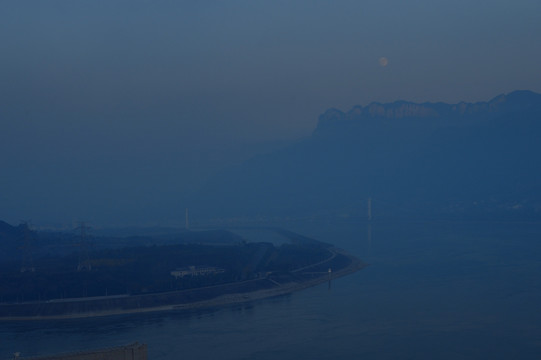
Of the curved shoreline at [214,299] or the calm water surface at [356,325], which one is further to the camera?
the curved shoreline at [214,299]

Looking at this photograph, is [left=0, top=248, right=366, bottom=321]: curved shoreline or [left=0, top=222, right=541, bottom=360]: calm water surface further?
[left=0, top=248, right=366, bottom=321]: curved shoreline

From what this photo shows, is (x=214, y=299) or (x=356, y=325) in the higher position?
(x=214, y=299)

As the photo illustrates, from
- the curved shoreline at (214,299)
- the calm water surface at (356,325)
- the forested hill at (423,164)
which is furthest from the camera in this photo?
the forested hill at (423,164)

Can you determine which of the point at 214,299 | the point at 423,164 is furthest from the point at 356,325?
the point at 423,164

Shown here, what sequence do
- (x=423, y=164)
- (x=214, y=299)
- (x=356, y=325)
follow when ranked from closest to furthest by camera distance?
1. (x=356, y=325)
2. (x=214, y=299)
3. (x=423, y=164)

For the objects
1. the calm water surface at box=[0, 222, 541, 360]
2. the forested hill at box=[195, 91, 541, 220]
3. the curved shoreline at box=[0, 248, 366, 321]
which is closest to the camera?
the calm water surface at box=[0, 222, 541, 360]

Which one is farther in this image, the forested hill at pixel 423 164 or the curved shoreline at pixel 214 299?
the forested hill at pixel 423 164

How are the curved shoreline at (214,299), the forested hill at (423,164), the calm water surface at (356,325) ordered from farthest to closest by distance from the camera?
1. the forested hill at (423,164)
2. the curved shoreline at (214,299)
3. the calm water surface at (356,325)

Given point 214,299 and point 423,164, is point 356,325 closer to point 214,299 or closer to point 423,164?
point 214,299
